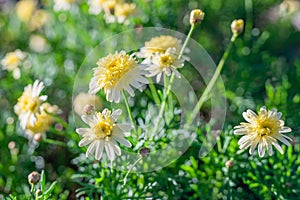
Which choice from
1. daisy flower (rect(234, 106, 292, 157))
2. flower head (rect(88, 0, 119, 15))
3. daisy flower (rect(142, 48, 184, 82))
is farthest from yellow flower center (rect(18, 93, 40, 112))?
daisy flower (rect(234, 106, 292, 157))

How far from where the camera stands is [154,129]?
1551mm

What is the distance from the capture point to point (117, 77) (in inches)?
51.6

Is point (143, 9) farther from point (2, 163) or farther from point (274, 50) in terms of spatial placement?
point (2, 163)

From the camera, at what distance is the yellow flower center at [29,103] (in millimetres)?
1577

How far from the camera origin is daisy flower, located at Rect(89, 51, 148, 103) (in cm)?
130

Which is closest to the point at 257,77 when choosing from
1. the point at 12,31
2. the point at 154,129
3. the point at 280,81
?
the point at 280,81

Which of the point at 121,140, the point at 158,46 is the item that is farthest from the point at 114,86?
the point at 158,46

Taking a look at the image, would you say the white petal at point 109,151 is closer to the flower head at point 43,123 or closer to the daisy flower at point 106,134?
the daisy flower at point 106,134

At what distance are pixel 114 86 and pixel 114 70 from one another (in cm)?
4

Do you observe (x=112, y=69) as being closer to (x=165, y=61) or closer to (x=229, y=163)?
(x=165, y=61)

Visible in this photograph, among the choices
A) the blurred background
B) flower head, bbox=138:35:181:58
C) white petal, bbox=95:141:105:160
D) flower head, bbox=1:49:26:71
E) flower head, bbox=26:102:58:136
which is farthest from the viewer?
flower head, bbox=1:49:26:71

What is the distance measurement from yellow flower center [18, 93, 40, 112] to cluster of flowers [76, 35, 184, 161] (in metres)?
0.30

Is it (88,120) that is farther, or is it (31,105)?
(31,105)

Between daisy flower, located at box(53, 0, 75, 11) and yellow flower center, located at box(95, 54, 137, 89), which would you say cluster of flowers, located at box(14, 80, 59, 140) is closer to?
yellow flower center, located at box(95, 54, 137, 89)
